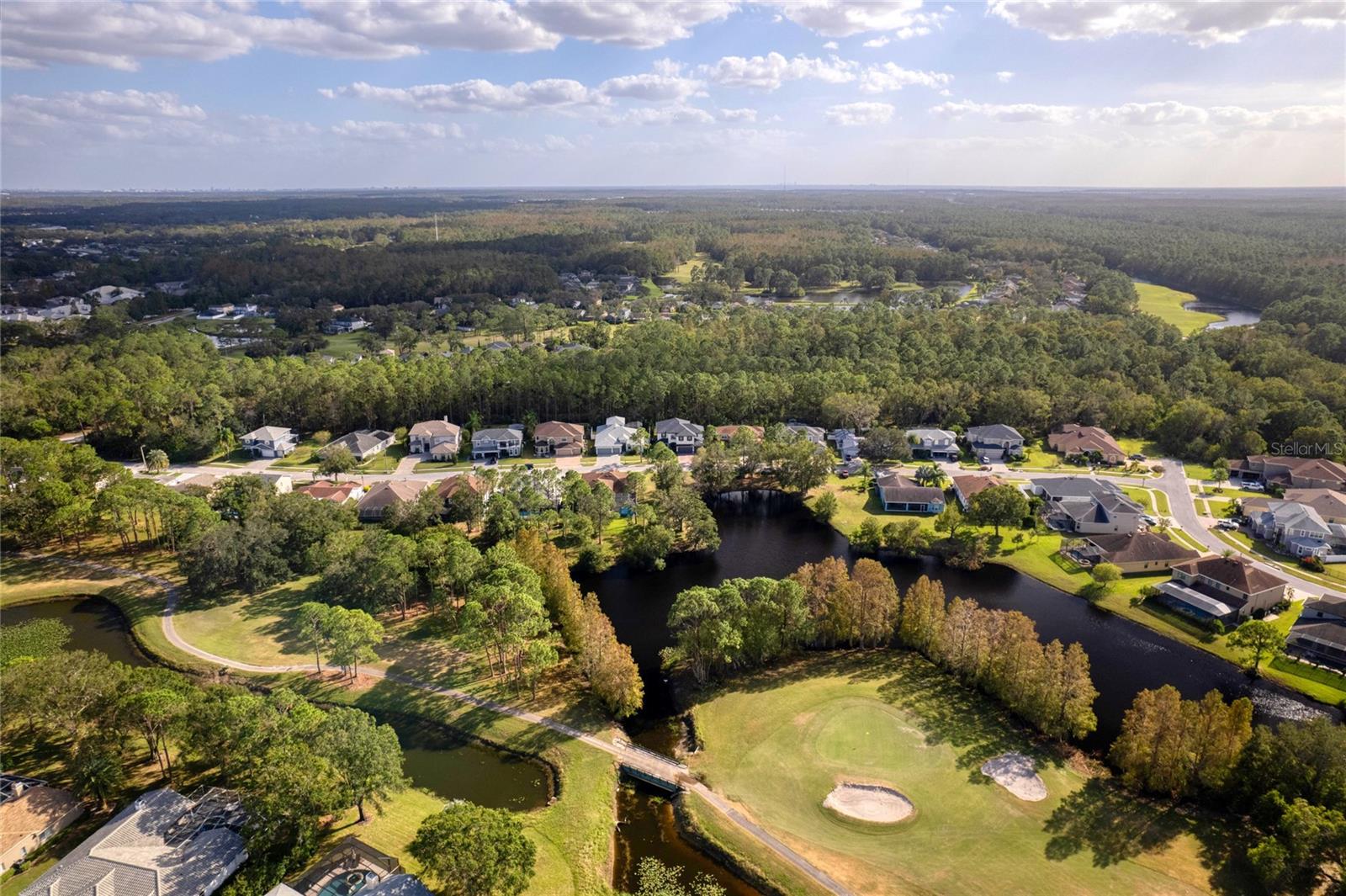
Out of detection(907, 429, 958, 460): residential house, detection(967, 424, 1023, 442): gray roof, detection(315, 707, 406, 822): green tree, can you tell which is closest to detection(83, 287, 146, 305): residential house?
detection(315, 707, 406, 822): green tree

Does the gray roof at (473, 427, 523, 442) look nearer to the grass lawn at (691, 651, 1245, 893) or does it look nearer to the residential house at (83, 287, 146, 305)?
the grass lawn at (691, 651, 1245, 893)

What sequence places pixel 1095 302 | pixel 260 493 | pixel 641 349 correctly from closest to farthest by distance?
pixel 260 493
pixel 641 349
pixel 1095 302

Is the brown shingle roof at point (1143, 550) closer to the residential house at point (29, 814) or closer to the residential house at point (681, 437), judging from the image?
the residential house at point (681, 437)

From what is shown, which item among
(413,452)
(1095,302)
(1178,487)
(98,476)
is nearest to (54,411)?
(98,476)

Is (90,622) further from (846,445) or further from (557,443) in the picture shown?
(846,445)

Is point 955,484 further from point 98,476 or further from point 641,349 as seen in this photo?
point 98,476

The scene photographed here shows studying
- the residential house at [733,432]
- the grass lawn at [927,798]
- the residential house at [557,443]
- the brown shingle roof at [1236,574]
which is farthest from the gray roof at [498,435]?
the brown shingle roof at [1236,574]

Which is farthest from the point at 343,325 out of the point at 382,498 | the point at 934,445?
the point at 934,445

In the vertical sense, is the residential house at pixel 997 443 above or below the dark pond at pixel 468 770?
above
